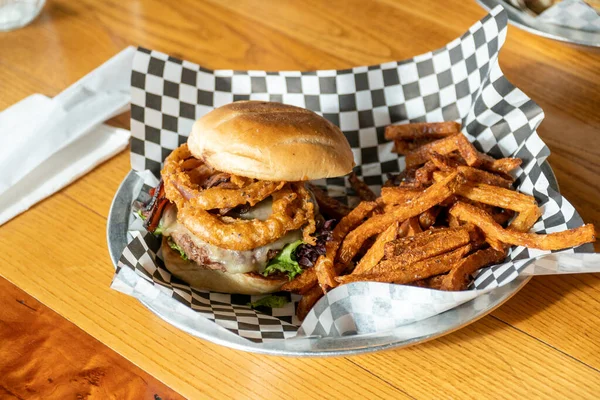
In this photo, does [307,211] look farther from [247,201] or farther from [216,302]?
[216,302]

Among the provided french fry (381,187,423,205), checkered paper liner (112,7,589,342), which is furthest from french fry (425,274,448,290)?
french fry (381,187,423,205)

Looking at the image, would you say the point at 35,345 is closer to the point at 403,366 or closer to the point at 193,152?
the point at 193,152

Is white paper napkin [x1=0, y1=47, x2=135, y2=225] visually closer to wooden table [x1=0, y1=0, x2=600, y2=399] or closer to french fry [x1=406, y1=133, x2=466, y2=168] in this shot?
wooden table [x1=0, y1=0, x2=600, y2=399]

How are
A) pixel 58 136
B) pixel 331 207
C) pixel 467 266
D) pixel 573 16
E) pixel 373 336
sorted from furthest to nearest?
pixel 573 16 → pixel 58 136 → pixel 331 207 → pixel 467 266 → pixel 373 336

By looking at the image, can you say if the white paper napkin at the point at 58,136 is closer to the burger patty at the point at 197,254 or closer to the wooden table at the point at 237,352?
the wooden table at the point at 237,352

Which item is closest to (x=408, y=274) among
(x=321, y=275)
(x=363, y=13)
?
(x=321, y=275)

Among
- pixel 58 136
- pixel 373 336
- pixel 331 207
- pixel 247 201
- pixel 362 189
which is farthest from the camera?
pixel 58 136

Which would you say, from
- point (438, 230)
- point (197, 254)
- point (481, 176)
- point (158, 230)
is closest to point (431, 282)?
point (438, 230)
